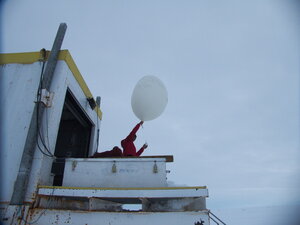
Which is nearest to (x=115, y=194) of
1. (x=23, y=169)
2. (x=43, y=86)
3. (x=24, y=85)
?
(x=23, y=169)

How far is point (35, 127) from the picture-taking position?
125 inches

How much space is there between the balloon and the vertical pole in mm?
1752

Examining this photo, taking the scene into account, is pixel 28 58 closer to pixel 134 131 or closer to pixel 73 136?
pixel 73 136

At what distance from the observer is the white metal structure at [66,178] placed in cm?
259

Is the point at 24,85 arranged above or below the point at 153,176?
above

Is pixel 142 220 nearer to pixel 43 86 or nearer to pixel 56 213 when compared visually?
pixel 56 213

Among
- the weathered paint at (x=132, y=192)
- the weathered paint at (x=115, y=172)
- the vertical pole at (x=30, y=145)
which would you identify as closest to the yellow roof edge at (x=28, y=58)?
the vertical pole at (x=30, y=145)

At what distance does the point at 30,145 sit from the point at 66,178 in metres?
0.83

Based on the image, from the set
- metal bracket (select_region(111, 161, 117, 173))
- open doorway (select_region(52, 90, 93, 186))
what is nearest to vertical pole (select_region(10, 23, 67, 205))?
metal bracket (select_region(111, 161, 117, 173))

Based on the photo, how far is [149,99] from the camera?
3859 mm

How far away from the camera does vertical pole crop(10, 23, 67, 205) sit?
2805mm

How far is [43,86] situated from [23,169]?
4.92 ft

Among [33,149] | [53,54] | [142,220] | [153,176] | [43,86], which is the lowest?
[142,220]

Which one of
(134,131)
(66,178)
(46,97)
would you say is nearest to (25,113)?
(46,97)
